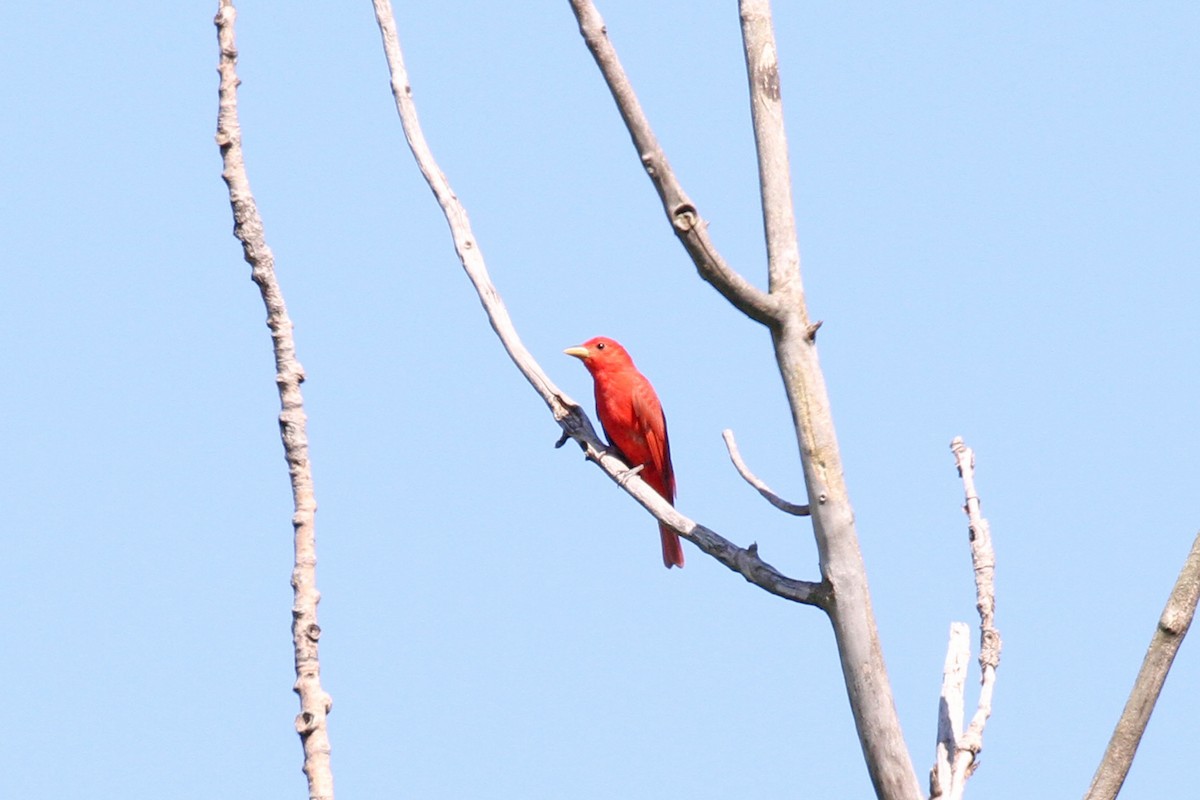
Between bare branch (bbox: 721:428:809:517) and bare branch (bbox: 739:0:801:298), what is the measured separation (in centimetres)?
87

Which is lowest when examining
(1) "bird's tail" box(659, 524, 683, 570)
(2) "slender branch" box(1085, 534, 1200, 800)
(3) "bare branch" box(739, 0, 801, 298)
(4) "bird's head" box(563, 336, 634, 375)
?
(2) "slender branch" box(1085, 534, 1200, 800)

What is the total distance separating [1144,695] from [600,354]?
5909 mm

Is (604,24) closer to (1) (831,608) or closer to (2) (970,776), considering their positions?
(1) (831,608)

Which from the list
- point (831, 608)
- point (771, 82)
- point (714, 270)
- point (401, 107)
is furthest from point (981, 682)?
point (401, 107)

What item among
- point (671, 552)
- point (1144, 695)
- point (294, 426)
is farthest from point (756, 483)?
point (671, 552)

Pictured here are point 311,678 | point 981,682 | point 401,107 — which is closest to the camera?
point 311,678

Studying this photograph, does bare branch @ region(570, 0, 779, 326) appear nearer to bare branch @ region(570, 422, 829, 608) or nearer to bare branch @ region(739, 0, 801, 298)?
bare branch @ region(739, 0, 801, 298)

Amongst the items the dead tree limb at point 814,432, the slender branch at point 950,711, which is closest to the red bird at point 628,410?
the slender branch at point 950,711

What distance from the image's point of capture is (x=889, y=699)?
4.70 m

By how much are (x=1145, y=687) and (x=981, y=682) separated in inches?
45.6

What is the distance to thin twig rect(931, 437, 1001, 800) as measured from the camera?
4.93m

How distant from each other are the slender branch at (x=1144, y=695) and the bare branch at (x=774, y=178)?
57.0 inches

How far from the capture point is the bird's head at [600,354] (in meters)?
9.61

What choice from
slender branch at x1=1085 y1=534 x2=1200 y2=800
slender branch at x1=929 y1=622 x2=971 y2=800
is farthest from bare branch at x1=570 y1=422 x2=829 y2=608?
slender branch at x1=1085 y1=534 x2=1200 y2=800
